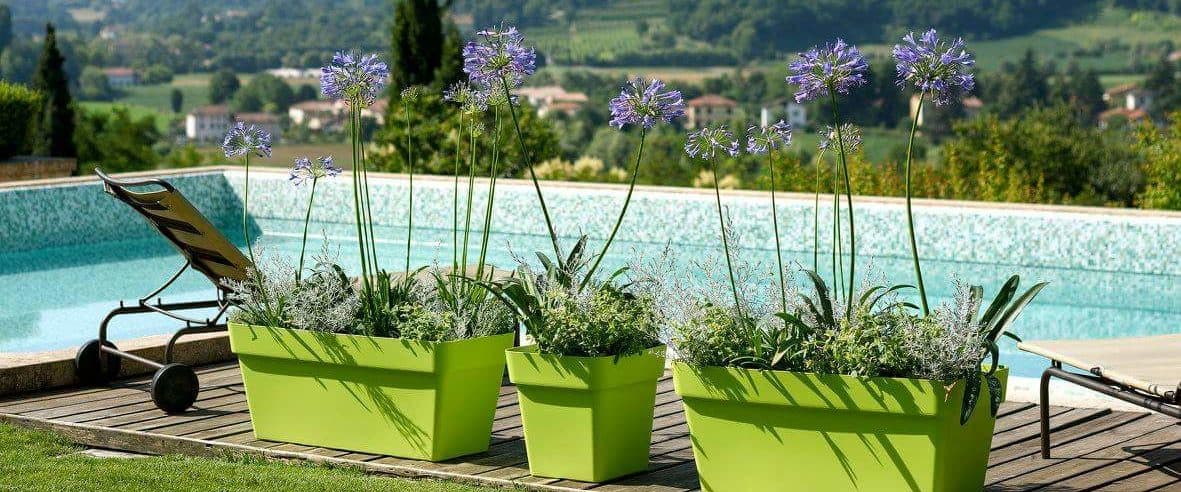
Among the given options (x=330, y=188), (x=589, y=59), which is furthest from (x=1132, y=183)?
(x=589, y=59)

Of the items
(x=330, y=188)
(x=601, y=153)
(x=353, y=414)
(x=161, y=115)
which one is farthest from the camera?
(x=161, y=115)

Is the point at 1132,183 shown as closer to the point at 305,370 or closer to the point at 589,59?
the point at 305,370

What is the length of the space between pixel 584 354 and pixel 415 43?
11761 mm

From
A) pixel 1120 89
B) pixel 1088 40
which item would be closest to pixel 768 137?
pixel 1120 89

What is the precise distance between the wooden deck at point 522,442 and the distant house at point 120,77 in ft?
151

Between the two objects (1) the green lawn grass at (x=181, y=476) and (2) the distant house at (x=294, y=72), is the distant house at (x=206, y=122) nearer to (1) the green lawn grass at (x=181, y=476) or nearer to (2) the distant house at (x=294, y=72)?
(2) the distant house at (x=294, y=72)

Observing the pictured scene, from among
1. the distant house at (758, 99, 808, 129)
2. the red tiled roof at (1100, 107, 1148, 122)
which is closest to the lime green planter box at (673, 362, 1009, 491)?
the distant house at (758, 99, 808, 129)

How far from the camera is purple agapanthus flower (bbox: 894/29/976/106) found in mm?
3135

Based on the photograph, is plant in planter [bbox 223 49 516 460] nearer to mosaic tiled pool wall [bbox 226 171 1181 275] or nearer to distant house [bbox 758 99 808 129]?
mosaic tiled pool wall [bbox 226 171 1181 275]

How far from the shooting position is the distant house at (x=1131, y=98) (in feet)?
118

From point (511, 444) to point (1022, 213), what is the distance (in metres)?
5.82

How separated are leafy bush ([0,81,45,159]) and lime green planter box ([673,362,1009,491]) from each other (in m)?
11.7

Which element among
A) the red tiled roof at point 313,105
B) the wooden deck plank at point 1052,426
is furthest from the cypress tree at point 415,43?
the red tiled roof at point 313,105

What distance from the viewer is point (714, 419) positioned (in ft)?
11.3
